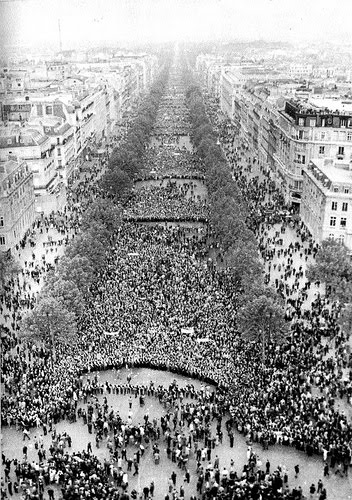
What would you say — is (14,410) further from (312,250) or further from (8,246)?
(312,250)

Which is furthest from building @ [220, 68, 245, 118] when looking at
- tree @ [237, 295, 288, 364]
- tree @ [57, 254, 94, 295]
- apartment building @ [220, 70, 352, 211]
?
tree @ [237, 295, 288, 364]

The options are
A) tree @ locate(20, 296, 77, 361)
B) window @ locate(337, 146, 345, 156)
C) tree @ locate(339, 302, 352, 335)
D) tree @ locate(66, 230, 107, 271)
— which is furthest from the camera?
window @ locate(337, 146, 345, 156)

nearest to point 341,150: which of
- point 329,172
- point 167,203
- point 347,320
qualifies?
point 329,172

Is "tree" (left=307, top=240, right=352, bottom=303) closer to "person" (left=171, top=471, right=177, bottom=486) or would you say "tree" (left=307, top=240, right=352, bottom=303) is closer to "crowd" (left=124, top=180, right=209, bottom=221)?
"person" (left=171, top=471, right=177, bottom=486)

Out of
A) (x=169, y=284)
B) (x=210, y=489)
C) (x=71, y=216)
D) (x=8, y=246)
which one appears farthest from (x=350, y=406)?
(x=71, y=216)

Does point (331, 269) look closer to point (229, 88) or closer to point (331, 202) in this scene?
point (331, 202)

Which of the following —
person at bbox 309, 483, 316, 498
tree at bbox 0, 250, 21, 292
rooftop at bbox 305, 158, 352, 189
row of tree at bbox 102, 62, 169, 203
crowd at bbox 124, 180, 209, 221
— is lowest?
crowd at bbox 124, 180, 209, 221
